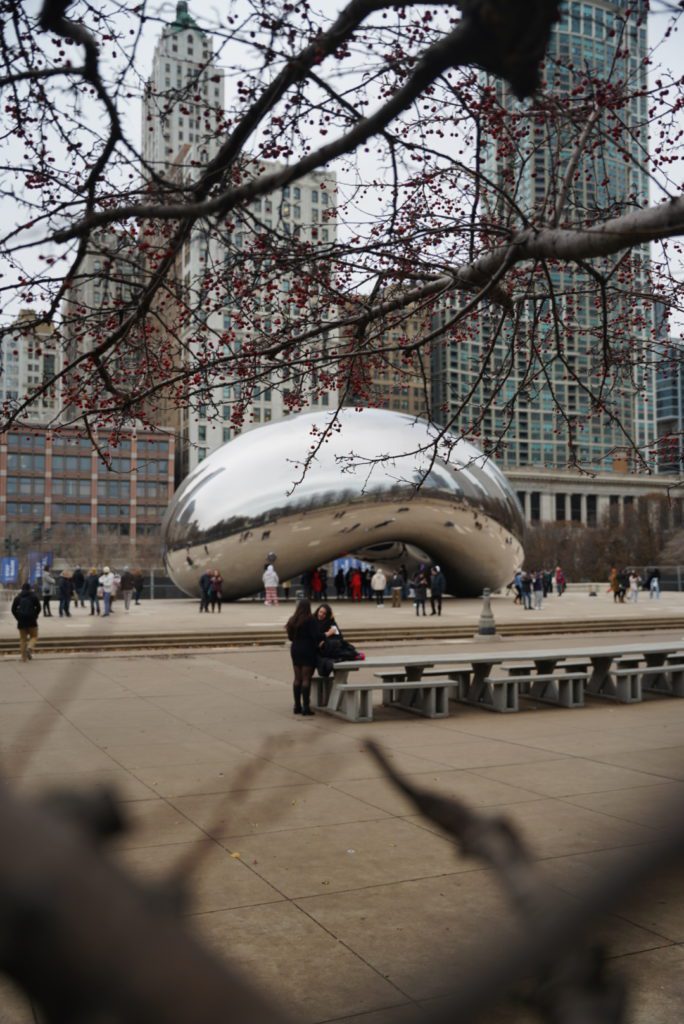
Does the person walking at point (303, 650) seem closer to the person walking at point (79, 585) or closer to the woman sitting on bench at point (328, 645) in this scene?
the woman sitting on bench at point (328, 645)

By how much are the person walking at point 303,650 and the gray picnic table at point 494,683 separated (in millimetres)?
339

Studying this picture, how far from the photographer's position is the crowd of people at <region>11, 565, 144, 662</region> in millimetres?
15906

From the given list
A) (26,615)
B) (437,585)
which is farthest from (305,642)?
(437,585)

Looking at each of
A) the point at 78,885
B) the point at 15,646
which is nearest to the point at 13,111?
the point at 78,885

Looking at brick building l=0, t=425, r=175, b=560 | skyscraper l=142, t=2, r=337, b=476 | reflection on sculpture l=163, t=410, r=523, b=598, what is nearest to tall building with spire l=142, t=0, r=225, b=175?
skyscraper l=142, t=2, r=337, b=476

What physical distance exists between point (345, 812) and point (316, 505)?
66.4ft

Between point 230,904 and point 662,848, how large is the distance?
4786 mm

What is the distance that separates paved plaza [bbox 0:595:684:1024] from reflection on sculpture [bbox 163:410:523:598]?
12.9 meters

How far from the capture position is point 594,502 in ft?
303

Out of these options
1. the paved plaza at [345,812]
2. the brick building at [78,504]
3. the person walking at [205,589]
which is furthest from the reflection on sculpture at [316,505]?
the brick building at [78,504]

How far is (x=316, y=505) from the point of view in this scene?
2669cm

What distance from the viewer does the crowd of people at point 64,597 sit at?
1591 cm

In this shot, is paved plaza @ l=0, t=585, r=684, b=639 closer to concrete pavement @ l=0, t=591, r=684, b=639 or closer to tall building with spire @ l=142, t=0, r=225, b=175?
concrete pavement @ l=0, t=591, r=684, b=639

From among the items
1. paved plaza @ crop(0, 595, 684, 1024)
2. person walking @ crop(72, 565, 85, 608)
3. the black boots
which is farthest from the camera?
person walking @ crop(72, 565, 85, 608)
